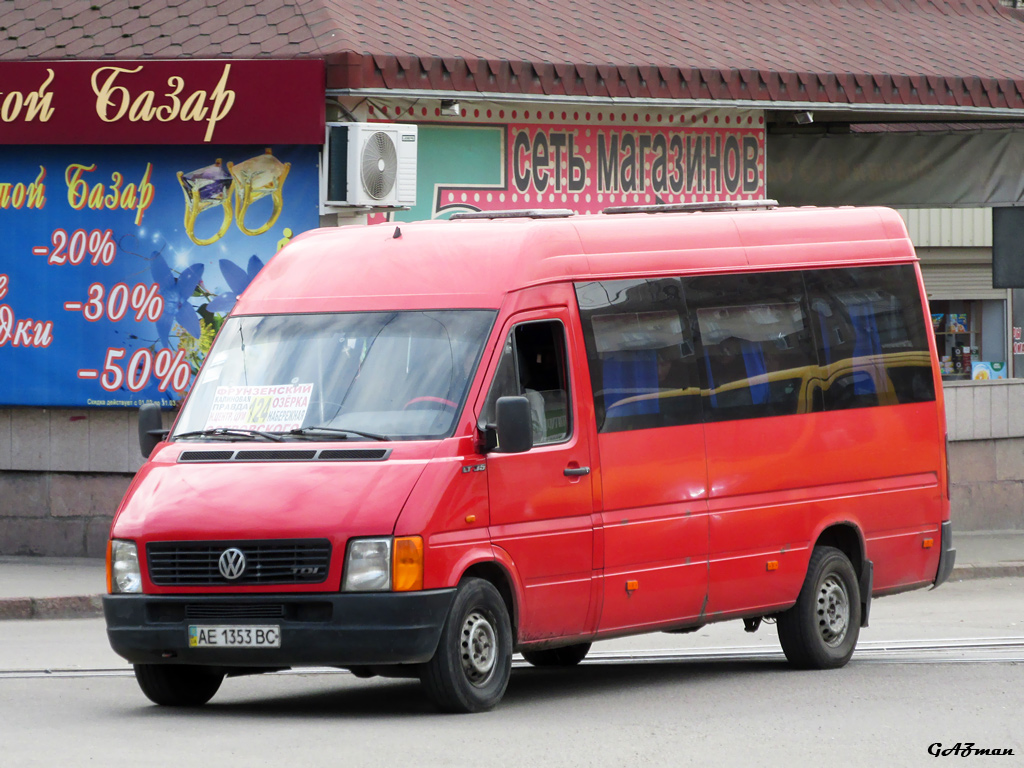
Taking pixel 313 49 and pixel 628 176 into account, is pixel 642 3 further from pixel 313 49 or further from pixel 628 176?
pixel 313 49

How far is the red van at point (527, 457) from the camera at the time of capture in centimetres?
888

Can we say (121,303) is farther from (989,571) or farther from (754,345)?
(989,571)

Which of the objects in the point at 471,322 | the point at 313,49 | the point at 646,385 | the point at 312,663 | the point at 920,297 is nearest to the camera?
the point at 312,663

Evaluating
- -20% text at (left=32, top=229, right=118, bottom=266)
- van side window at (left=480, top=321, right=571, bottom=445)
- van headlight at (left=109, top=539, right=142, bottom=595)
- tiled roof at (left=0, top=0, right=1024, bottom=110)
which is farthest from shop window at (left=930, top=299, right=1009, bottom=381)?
van headlight at (left=109, top=539, right=142, bottom=595)

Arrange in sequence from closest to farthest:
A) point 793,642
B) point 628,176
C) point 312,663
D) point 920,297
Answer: point 312,663
point 793,642
point 920,297
point 628,176

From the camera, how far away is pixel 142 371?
16.8 metres

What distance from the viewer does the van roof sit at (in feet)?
31.8

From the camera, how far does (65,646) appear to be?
12.7 meters

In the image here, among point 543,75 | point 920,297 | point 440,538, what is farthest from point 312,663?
point 543,75

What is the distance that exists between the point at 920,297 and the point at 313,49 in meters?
6.05

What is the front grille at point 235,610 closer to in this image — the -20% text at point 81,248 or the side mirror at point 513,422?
the side mirror at point 513,422

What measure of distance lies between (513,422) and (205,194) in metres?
Result: 8.18

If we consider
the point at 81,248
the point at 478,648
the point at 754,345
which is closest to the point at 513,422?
the point at 478,648

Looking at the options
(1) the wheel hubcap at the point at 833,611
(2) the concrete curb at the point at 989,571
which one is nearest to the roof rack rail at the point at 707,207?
(1) the wheel hubcap at the point at 833,611
